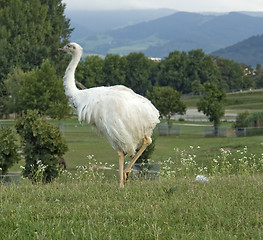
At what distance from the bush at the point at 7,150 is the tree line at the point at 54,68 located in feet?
111

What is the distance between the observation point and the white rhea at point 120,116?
1033cm

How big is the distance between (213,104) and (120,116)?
50291 millimetres

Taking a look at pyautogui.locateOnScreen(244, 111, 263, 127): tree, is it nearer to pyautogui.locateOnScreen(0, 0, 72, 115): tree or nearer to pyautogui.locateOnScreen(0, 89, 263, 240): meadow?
pyautogui.locateOnScreen(0, 0, 72, 115): tree

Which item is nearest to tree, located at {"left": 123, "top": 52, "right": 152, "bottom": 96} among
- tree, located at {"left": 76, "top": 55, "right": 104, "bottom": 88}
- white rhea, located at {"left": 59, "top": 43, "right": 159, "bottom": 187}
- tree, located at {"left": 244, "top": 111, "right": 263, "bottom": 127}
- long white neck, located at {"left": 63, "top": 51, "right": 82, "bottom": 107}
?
tree, located at {"left": 76, "top": 55, "right": 104, "bottom": 88}

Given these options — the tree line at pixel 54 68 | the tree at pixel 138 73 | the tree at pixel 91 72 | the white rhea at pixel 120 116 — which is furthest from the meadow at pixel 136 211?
the tree at pixel 138 73

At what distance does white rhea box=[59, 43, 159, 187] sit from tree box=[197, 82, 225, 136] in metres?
49.3

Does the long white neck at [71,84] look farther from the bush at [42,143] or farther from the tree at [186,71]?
the tree at [186,71]

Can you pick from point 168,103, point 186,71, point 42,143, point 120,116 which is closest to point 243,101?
point 186,71

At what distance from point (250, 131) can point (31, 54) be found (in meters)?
42.1

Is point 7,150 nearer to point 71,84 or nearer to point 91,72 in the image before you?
point 71,84

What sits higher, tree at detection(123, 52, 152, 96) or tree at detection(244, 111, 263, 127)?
tree at detection(123, 52, 152, 96)

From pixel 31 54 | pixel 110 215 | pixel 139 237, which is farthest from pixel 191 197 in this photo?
pixel 31 54

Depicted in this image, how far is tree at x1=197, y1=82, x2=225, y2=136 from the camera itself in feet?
195

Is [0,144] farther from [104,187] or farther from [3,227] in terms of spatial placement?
[3,227]
